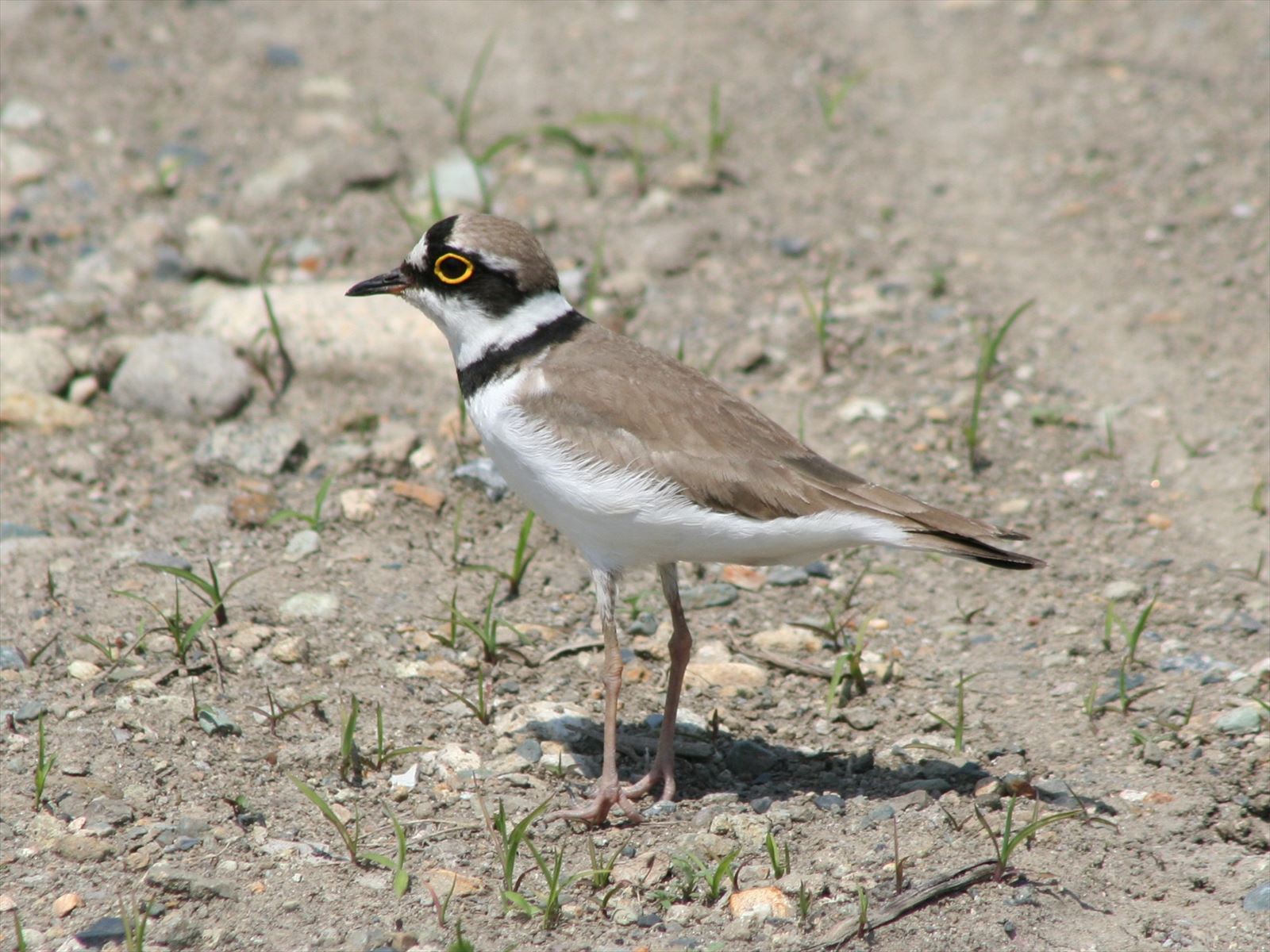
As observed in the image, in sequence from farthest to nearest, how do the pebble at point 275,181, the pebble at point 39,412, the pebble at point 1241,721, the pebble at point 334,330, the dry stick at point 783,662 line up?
the pebble at point 275,181 → the pebble at point 334,330 → the pebble at point 39,412 → the dry stick at point 783,662 → the pebble at point 1241,721

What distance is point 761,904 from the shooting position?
4121 millimetres

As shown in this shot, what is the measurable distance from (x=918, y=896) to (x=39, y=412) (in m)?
4.70

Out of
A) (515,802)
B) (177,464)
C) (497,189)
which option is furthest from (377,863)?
(497,189)

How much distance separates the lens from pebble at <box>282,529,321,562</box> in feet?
19.2

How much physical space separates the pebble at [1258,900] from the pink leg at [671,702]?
6.03 feet

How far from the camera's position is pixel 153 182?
859 centimetres

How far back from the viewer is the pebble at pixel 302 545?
5867 mm

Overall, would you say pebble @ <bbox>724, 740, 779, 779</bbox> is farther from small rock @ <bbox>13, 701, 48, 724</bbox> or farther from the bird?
small rock @ <bbox>13, 701, 48, 724</bbox>

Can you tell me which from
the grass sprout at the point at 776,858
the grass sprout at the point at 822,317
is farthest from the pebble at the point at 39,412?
the grass sprout at the point at 776,858

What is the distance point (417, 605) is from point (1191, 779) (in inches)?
116

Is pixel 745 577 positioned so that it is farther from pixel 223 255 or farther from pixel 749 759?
pixel 223 255

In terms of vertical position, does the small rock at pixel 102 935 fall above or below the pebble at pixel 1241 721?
below

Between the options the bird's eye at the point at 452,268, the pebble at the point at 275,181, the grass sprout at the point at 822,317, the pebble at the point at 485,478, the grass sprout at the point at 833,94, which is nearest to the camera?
the bird's eye at the point at 452,268

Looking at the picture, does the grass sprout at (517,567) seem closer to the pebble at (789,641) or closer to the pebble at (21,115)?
the pebble at (789,641)
